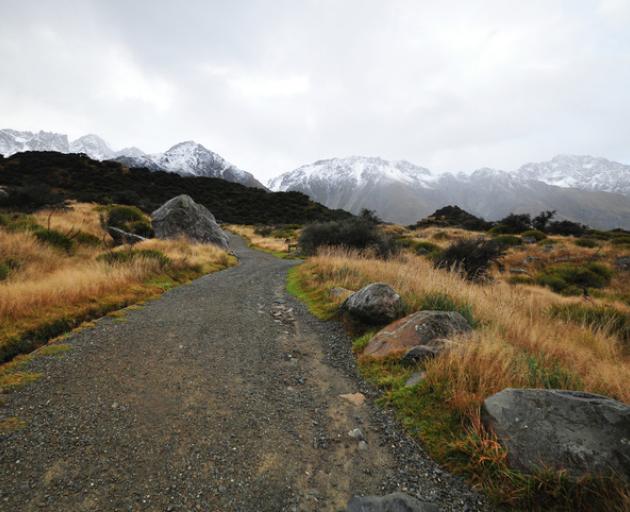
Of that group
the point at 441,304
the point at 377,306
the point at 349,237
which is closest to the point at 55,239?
the point at 377,306

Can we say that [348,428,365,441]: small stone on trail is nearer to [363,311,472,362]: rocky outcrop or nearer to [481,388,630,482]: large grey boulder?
[481,388,630,482]: large grey boulder

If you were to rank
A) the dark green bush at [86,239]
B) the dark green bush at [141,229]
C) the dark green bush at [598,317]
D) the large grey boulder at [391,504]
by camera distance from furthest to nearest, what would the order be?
the dark green bush at [141,229] < the dark green bush at [86,239] < the dark green bush at [598,317] < the large grey boulder at [391,504]

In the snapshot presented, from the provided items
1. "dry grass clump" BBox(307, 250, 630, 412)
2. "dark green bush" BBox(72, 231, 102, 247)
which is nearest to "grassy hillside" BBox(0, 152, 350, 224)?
"dark green bush" BBox(72, 231, 102, 247)

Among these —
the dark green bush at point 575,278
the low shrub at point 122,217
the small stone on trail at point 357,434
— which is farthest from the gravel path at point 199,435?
the low shrub at point 122,217

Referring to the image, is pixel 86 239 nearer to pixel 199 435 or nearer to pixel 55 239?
pixel 55 239

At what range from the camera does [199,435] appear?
106 inches

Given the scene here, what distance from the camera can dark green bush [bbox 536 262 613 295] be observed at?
12.8 metres

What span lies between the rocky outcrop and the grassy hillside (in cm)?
3740

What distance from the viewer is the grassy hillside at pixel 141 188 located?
37.4m

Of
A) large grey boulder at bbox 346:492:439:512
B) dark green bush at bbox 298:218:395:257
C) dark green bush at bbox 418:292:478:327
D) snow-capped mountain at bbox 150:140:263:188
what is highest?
snow-capped mountain at bbox 150:140:263:188

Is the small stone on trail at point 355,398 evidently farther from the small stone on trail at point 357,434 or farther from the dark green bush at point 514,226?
the dark green bush at point 514,226

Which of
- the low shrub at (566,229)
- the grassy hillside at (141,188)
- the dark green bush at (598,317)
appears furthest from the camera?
the grassy hillside at (141,188)

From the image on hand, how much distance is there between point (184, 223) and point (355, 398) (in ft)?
55.1

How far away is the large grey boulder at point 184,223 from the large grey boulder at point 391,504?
56.1 feet
